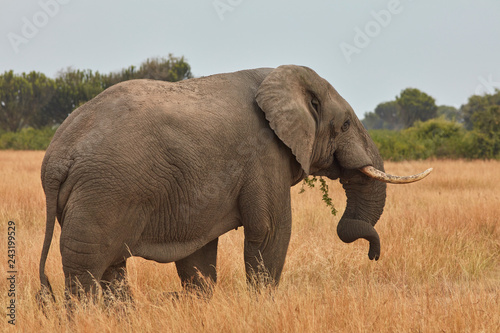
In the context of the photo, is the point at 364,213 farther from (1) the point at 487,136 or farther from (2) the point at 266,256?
(1) the point at 487,136

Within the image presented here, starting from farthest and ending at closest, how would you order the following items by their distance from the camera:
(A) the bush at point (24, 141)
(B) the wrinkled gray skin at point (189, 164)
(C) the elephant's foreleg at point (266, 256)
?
1. (A) the bush at point (24, 141)
2. (C) the elephant's foreleg at point (266, 256)
3. (B) the wrinkled gray skin at point (189, 164)

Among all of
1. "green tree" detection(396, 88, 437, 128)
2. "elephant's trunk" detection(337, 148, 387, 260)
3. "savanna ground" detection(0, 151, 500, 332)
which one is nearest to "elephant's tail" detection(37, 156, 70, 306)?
"savanna ground" detection(0, 151, 500, 332)

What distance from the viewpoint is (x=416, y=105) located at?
6375 cm

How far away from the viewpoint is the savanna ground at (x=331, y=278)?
12.2ft

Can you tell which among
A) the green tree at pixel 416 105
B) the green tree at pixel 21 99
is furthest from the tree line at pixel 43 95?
the green tree at pixel 416 105

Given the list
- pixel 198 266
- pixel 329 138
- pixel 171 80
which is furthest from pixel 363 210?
pixel 171 80

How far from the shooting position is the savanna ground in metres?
3.71

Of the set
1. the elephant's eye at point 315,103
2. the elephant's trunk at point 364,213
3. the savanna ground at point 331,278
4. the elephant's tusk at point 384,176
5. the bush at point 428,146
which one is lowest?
the savanna ground at point 331,278

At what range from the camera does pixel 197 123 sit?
13.0 feet

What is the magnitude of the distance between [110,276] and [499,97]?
49.5m

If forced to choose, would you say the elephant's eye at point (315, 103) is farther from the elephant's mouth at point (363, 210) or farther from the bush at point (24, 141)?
the bush at point (24, 141)

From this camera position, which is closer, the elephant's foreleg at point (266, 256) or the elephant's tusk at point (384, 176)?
the elephant's foreleg at point (266, 256)

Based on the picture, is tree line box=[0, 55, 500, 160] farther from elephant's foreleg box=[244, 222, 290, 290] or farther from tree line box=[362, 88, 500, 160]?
elephant's foreleg box=[244, 222, 290, 290]

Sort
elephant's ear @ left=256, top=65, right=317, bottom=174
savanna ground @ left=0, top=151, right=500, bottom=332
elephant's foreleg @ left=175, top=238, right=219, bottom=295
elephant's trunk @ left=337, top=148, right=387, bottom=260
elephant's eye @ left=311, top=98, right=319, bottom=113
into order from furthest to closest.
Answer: elephant's trunk @ left=337, top=148, right=387, bottom=260 → elephant's foreleg @ left=175, top=238, right=219, bottom=295 → elephant's eye @ left=311, top=98, right=319, bottom=113 → elephant's ear @ left=256, top=65, right=317, bottom=174 → savanna ground @ left=0, top=151, right=500, bottom=332
